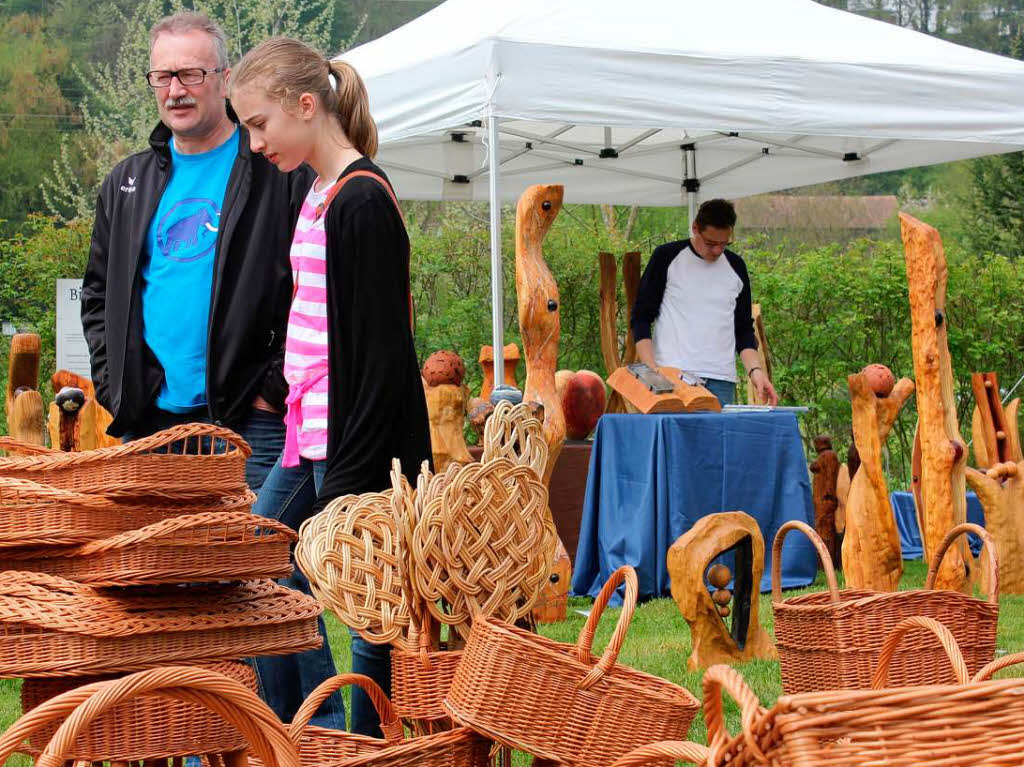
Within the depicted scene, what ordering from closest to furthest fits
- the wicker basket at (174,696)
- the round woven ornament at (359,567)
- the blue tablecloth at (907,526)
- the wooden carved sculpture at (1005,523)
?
the wicker basket at (174,696), the round woven ornament at (359,567), the wooden carved sculpture at (1005,523), the blue tablecloth at (907,526)

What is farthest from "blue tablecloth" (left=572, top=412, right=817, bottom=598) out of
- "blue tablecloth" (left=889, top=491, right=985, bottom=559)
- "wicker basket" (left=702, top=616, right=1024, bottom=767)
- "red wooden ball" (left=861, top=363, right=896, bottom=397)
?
"wicker basket" (left=702, top=616, right=1024, bottom=767)

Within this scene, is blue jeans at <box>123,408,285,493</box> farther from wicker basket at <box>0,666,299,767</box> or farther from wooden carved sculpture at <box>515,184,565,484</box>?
wooden carved sculpture at <box>515,184,565,484</box>

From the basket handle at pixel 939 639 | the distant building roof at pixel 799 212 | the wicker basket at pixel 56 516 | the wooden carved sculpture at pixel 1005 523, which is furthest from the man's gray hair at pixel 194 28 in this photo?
the distant building roof at pixel 799 212

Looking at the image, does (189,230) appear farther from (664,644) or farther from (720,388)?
(720,388)

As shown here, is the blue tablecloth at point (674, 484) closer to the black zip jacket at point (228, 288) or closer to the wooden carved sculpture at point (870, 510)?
the wooden carved sculpture at point (870, 510)

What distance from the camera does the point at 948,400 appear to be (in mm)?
5449

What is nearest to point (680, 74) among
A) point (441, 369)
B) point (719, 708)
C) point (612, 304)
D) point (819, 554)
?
point (441, 369)

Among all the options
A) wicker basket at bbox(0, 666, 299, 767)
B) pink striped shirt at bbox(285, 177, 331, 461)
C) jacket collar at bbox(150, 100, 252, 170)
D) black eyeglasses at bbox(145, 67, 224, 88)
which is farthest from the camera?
jacket collar at bbox(150, 100, 252, 170)

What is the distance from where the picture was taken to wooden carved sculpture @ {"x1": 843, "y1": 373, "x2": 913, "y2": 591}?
5.30m

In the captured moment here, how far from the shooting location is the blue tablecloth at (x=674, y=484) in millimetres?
5688

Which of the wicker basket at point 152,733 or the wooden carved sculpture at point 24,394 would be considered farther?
the wooden carved sculpture at point 24,394

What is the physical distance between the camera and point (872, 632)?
3.28 meters

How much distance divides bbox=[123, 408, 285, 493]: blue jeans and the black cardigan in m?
0.36

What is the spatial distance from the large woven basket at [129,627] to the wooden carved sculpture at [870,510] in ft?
11.7
